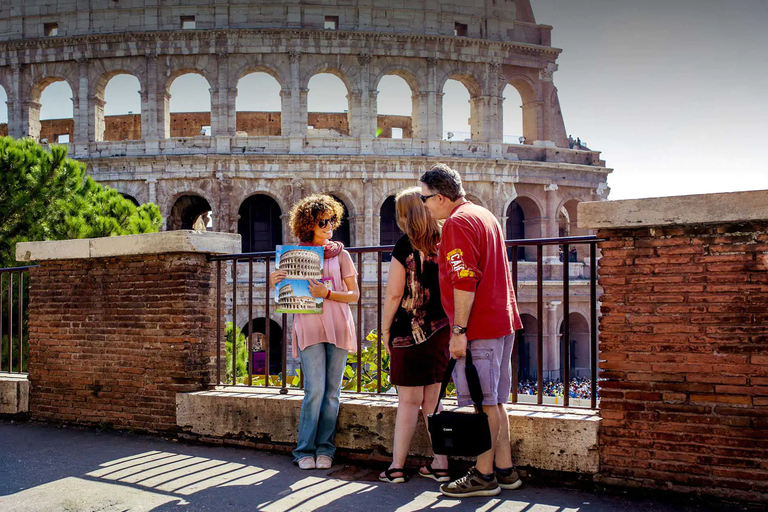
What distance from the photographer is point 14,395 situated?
265 inches

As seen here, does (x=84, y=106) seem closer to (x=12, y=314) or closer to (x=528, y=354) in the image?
(x=528, y=354)

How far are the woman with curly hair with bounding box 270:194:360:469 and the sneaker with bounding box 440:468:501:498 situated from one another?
1.06m

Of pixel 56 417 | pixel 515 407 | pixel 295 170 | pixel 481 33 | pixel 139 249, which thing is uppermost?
pixel 481 33

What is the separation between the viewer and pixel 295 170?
26.1m

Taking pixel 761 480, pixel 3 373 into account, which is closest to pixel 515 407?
pixel 761 480

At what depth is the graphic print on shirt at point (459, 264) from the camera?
3729 mm

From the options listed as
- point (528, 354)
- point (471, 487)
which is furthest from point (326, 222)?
point (528, 354)

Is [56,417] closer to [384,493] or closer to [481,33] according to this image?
[384,493]

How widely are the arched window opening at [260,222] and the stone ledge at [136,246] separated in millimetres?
20801

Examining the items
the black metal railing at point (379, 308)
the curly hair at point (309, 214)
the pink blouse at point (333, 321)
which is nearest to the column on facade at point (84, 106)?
the black metal railing at point (379, 308)

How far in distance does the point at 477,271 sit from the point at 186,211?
2600 cm

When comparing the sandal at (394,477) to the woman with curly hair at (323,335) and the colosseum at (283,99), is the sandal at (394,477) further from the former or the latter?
the colosseum at (283,99)

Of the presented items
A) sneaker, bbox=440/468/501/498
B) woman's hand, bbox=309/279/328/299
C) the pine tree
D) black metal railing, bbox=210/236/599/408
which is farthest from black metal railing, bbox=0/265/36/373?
sneaker, bbox=440/468/501/498

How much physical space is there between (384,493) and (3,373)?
17.4 feet
